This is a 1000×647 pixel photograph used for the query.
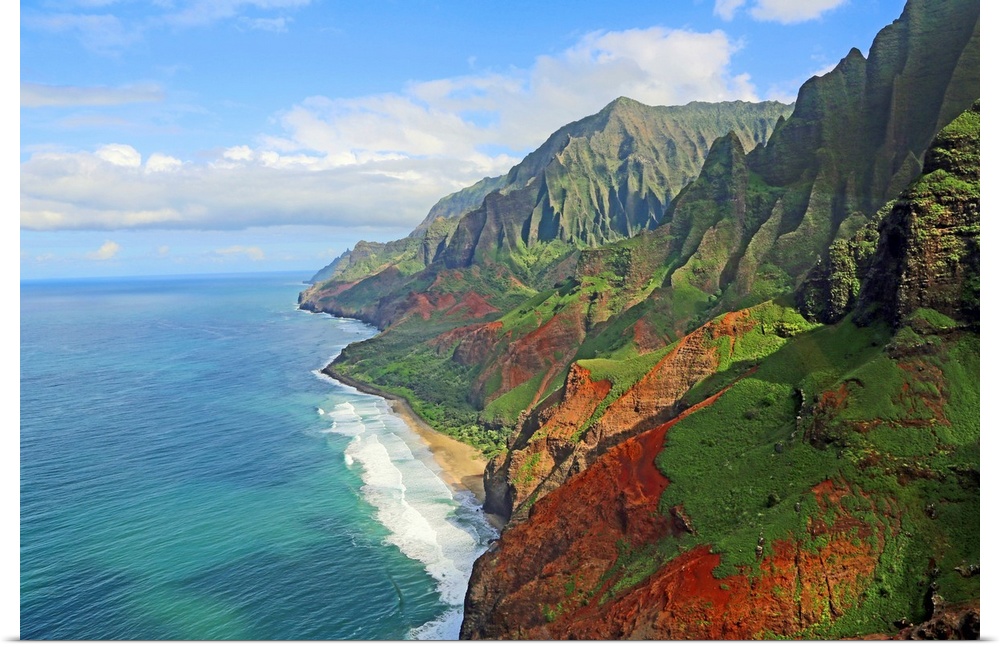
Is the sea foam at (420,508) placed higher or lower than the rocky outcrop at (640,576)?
lower

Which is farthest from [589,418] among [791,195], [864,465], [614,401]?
[791,195]

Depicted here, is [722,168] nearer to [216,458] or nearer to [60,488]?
[216,458]

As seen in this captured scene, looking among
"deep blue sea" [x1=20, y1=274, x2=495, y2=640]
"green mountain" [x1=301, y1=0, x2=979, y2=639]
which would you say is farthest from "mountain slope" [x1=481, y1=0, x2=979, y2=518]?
"deep blue sea" [x1=20, y1=274, x2=495, y2=640]

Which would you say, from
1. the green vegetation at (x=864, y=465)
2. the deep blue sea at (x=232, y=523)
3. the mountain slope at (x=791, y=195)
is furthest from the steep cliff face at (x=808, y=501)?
the mountain slope at (x=791, y=195)

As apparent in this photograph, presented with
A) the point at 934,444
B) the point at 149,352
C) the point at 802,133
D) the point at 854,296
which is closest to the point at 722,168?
the point at 802,133

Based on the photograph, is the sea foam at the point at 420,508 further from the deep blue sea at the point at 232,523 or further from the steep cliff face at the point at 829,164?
the steep cliff face at the point at 829,164

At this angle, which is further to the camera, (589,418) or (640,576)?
(589,418)

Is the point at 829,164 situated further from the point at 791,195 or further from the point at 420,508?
the point at 420,508
